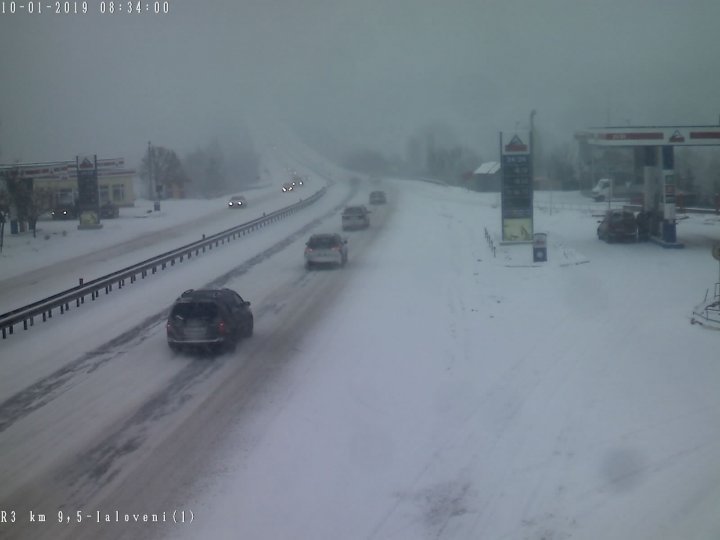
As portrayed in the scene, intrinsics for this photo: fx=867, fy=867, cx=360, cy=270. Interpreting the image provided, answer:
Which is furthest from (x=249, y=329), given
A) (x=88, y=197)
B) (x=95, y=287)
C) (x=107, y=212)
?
(x=107, y=212)

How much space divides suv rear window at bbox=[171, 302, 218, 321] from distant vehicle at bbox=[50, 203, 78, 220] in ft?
139

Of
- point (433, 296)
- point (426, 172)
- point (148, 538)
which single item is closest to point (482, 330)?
point (433, 296)

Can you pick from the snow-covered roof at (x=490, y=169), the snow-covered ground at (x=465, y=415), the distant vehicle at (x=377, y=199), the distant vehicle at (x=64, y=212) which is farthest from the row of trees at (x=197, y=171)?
the snow-covered ground at (x=465, y=415)

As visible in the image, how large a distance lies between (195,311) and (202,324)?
32cm

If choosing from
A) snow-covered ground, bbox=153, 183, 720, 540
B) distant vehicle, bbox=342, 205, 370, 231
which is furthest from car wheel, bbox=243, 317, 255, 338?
distant vehicle, bbox=342, 205, 370, 231

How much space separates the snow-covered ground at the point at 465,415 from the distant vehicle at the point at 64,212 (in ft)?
113

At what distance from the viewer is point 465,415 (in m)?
11.8

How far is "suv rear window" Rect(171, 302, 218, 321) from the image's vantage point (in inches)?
621

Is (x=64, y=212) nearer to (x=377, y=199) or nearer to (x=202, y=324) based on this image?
(x=377, y=199)

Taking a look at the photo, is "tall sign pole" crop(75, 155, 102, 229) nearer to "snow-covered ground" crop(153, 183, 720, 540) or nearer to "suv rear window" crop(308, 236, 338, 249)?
"suv rear window" crop(308, 236, 338, 249)

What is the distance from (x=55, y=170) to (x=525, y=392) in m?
47.2

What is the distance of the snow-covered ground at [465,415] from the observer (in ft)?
28.2

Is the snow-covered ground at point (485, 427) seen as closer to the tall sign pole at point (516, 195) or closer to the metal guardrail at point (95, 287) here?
the metal guardrail at point (95, 287)

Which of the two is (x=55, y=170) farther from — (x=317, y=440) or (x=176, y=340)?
(x=317, y=440)
